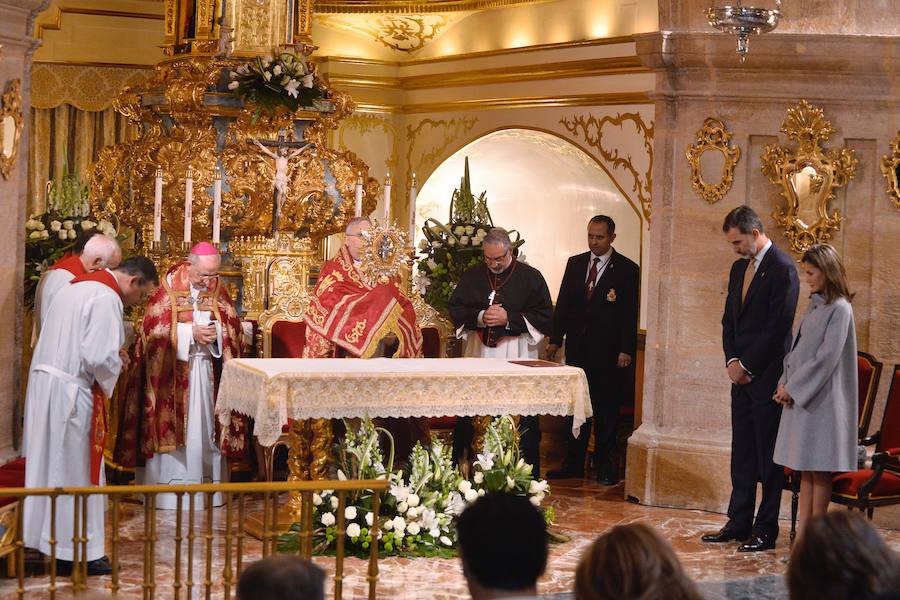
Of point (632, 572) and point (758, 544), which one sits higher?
point (632, 572)

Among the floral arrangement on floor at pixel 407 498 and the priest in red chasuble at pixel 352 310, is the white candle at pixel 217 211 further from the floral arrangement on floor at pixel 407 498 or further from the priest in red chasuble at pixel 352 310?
the floral arrangement on floor at pixel 407 498

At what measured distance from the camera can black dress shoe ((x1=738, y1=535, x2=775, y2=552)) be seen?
859cm

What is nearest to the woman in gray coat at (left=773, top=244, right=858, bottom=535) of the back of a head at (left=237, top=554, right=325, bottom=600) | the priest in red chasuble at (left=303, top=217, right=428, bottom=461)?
the priest in red chasuble at (left=303, top=217, right=428, bottom=461)

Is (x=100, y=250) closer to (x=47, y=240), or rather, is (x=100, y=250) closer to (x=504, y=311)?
(x=47, y=240)

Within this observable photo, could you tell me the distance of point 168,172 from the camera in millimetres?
11477

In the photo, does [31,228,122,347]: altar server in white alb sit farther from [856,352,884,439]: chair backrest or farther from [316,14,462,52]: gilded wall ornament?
[316,14,462,52]: gilded wall ornament

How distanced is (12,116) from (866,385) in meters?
5.16

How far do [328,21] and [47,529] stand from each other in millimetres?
8625

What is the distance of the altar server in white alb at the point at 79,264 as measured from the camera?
8.19 meters

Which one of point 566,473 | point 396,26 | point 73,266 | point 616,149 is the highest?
point 396,26

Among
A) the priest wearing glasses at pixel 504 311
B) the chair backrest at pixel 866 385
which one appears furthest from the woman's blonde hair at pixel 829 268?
the priest wearing glasses at pixel 504 311

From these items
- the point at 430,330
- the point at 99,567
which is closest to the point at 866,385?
the point at 430,330

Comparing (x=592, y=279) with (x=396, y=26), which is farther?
(x=396, y=26)

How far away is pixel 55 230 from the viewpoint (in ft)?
33.1
